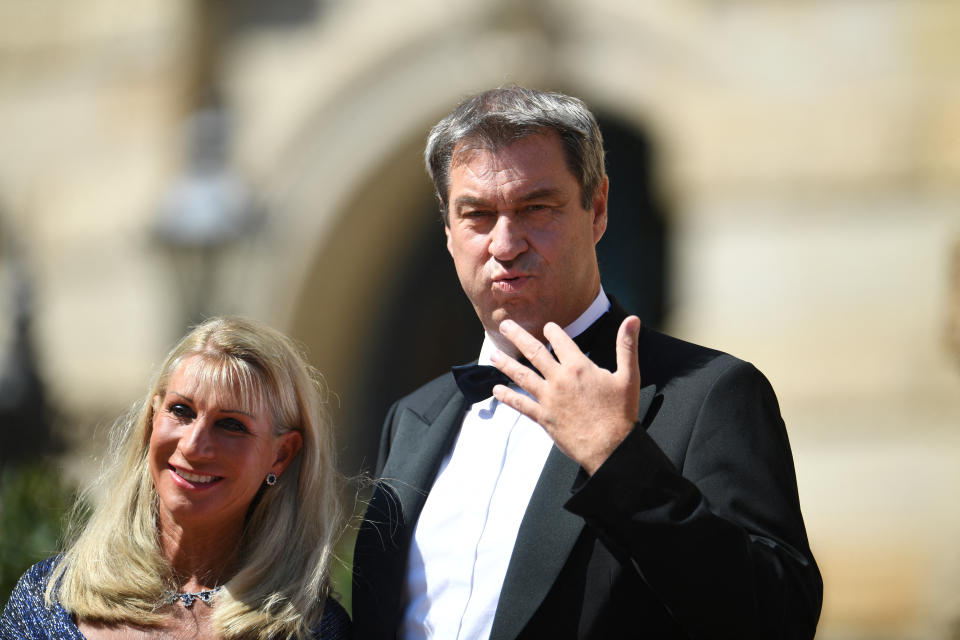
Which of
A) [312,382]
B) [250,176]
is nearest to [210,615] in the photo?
[312,382]

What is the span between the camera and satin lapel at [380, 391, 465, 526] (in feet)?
8.29

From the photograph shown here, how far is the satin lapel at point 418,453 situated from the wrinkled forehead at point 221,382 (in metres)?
0.33

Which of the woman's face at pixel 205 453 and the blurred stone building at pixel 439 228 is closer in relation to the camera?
the woman's face at pixel 205 453

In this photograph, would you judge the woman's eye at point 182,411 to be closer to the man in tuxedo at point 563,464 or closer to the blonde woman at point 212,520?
the blonde woman at point 212,520

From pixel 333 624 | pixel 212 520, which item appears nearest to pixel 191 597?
pixel 212 520

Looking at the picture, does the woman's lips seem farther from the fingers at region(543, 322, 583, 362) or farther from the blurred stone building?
the blurred stone building

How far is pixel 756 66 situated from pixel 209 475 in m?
4.36

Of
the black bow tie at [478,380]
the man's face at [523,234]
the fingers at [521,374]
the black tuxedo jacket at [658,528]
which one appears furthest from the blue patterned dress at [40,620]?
the fingers at [521,374]

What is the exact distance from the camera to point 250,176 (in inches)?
291

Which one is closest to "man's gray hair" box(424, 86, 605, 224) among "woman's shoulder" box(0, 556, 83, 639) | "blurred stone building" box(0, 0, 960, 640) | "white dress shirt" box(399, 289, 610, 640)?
"white dress shirt" box(399, 289, 610, 640)

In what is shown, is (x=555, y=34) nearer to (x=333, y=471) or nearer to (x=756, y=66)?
(x=756, y=66)

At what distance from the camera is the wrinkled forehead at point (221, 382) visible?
8.49 feet

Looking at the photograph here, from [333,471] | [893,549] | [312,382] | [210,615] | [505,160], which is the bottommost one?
[893,549]

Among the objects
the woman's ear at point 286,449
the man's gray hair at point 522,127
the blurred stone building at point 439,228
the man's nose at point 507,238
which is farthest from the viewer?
the blurred stone building at point 439,228
